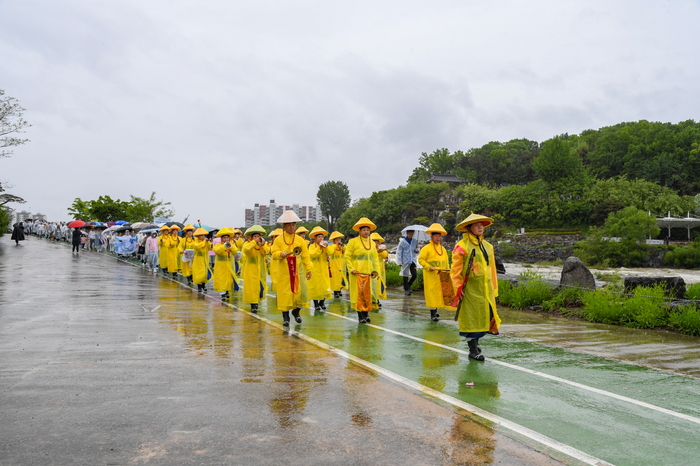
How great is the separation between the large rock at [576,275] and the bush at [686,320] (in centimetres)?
309

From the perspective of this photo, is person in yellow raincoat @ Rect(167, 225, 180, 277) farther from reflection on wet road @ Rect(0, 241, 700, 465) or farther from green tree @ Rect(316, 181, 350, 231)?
green tree @ Rect(316, 181, 350, 231)

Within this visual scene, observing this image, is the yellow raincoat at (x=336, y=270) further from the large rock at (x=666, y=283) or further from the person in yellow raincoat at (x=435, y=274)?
the large rock at (x=666, y=283)

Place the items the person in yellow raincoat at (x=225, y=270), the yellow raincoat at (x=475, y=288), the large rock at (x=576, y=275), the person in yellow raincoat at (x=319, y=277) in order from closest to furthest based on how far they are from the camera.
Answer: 1. the yellow raincoat at (x=475, y=288)
2. the person in yellow raincoat at (x=319, y=277)
3. the large rock at (x=576, y=275)
4. the person in yellow raincoat at (x=225, y=270)

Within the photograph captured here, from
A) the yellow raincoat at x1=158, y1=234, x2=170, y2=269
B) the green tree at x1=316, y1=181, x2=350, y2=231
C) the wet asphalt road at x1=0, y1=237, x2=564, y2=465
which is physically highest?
the green tree at x1=316, y1=181, x2=350, y2=231

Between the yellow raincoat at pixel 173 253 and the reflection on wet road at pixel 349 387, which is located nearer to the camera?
the reflection on wet road at pixel 349 387

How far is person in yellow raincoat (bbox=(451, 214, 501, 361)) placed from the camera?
7.11 meters

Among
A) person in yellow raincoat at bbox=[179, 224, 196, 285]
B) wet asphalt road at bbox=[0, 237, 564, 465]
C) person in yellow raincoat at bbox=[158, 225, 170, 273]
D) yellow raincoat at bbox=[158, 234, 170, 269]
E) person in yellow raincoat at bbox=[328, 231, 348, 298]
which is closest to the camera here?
wet asphalt road at bbox=[0, 237, 564, 465]

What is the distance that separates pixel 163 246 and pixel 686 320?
1797 cm

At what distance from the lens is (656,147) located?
6475 centimetres

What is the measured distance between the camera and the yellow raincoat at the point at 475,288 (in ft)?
23.3

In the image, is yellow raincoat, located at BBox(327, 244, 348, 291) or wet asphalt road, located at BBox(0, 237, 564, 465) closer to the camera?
wet asphalt road, located at BBox(0, 237, 564, 465)

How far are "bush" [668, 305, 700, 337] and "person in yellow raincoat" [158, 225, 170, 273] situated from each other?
1685cm

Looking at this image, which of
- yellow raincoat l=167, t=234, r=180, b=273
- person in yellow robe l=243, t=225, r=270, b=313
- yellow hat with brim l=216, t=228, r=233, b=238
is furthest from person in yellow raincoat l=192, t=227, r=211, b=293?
yellow raincoat l=167, t=234, r=180, b=273

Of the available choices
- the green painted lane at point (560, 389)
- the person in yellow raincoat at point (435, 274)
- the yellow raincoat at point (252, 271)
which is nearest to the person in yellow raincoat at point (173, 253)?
the yellow raincoat at point (252, 271)
